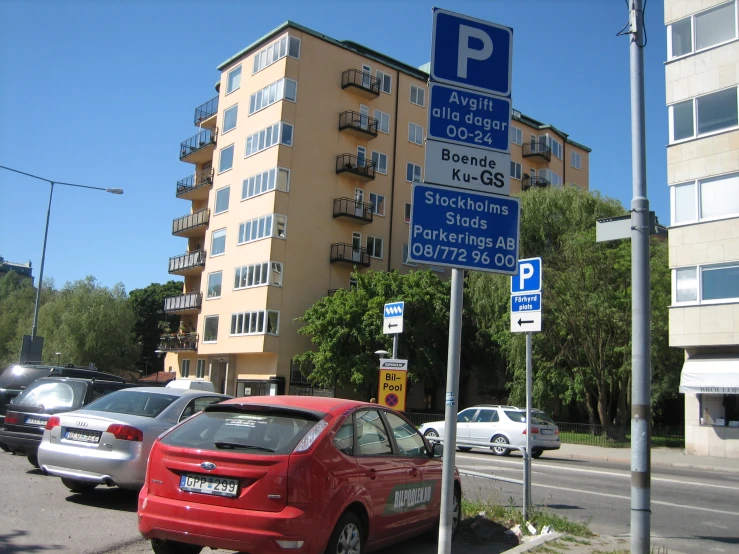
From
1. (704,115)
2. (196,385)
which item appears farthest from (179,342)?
(704,115)

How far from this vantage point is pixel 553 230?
119 ft

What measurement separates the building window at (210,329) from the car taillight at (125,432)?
36.9 metres

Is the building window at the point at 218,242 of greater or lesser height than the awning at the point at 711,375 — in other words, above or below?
above

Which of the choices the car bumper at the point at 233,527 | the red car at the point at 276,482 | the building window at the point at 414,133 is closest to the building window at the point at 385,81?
the building window at the point at 414,133

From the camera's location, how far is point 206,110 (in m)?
53.0

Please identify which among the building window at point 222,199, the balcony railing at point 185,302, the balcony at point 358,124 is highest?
the balcony at point 358,124

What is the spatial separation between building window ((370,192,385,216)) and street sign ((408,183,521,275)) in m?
42.5

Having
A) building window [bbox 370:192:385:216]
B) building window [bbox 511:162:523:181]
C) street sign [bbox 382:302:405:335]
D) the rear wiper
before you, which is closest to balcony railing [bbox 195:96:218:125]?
building window [bbox 370:192:385:216]

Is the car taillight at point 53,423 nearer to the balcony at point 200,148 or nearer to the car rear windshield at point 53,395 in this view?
the car rear windshield at point 53,395

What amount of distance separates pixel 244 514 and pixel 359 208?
134 feet

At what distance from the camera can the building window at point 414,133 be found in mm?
50319

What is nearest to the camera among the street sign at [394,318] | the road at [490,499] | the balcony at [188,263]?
the road at [490,499]

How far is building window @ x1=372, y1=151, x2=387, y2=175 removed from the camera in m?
47.9

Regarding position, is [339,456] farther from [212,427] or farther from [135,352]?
[135,352]
